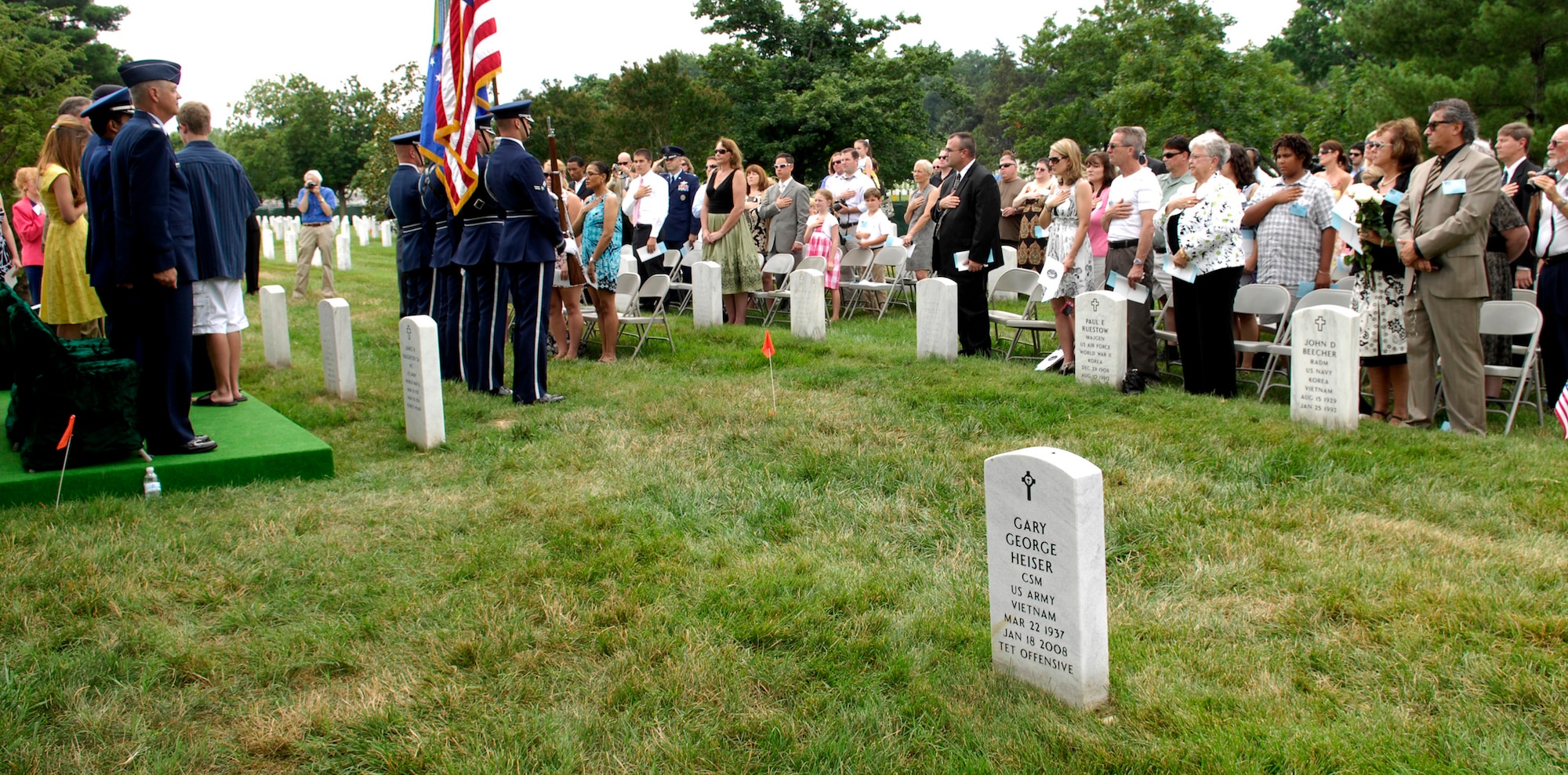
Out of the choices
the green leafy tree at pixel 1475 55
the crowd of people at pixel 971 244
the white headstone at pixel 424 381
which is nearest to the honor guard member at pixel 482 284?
the crowd of people at pixel 971 244

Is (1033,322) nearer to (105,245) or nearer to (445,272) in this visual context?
(445,272)

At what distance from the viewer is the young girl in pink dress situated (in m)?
13.2

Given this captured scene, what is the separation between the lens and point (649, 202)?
13.9 metres

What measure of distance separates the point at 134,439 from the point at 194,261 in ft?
3.87

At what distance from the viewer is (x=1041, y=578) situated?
3.40 meters

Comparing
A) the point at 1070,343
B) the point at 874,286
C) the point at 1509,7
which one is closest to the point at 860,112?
the point at 1509,7

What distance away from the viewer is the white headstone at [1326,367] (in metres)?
6.75

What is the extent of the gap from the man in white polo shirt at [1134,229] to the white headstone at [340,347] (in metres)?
6.16

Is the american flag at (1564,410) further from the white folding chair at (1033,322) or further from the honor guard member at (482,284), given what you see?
the honor guard member at (482,284)

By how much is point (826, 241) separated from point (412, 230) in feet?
17.4

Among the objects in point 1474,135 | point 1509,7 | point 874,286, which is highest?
point 1509,7

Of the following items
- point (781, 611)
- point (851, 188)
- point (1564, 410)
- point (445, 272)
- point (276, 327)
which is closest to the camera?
point (781, 611)

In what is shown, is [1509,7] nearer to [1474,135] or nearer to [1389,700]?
[1474,135]

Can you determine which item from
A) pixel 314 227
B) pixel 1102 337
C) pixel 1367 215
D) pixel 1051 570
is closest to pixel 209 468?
pixel 1051 570
